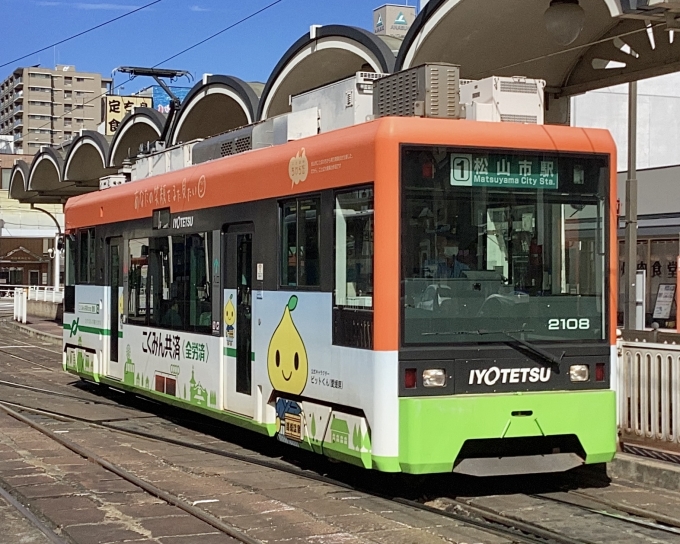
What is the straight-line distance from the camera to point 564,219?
8.51m

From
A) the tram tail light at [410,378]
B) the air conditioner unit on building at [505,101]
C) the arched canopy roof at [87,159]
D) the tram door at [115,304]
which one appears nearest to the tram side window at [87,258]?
the tram door at [115,304]

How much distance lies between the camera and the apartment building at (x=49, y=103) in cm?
12656

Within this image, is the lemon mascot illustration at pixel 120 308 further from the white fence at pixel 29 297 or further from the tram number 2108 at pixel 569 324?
the white fence at pixel 29 297

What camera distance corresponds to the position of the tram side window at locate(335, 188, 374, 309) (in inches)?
317

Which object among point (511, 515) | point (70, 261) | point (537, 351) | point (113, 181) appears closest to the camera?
point (511, 515)

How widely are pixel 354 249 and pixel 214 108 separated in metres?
16.7

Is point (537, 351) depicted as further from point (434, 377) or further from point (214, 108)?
point (214, 108)

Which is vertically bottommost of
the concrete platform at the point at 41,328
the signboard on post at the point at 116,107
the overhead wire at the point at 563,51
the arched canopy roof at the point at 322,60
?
the concrete platform at the point at 41,328

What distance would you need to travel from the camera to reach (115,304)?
46.4ft

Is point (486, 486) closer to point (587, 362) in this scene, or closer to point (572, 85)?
point (587, 362)

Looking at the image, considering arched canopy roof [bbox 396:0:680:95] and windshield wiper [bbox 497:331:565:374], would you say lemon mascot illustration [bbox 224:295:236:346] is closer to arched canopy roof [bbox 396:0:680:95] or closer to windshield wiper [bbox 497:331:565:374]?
windshield wiper [bbox 497:331:565:374]

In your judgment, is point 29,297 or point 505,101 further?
point 29,297

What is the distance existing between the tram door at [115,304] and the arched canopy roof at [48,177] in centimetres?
2250

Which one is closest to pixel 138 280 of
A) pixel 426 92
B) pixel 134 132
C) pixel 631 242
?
pixel 426 92
